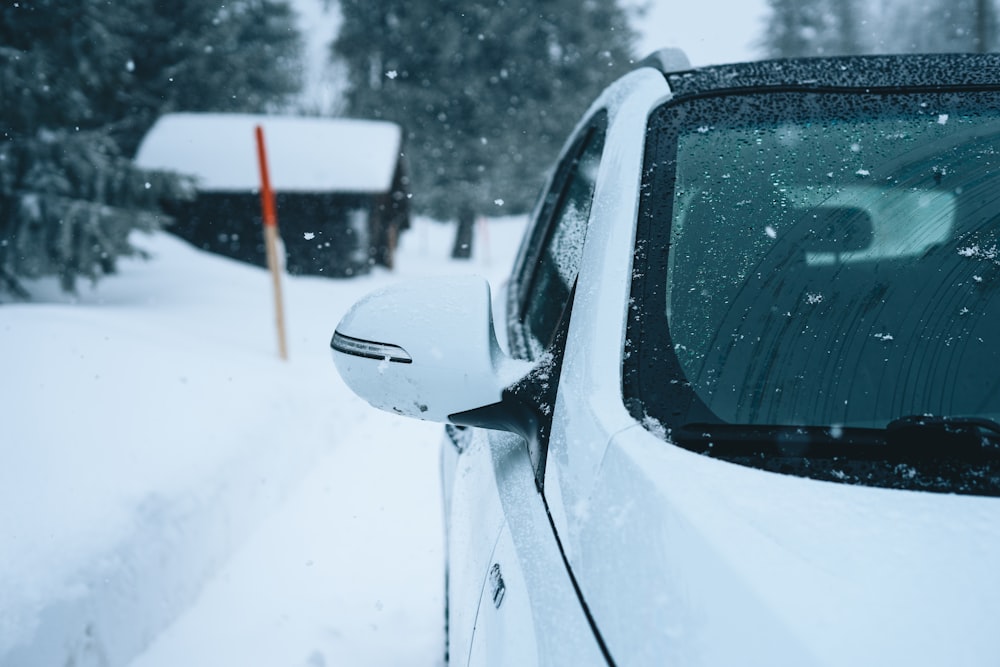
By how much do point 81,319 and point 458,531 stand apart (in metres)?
4.27

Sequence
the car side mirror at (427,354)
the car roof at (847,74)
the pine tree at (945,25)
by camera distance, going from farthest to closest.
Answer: the pine tree at (945,25) → the car roof at (847,74) → the car side mirror at (427,354)

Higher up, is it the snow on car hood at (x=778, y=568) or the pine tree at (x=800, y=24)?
the pine tree at (x=800, y=24)

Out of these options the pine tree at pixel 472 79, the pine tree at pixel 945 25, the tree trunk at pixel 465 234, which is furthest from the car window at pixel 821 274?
the tree trunk at pixel 465 234

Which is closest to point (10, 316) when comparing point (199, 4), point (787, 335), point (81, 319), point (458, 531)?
point (81, 319)

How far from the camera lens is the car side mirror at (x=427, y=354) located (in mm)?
1178

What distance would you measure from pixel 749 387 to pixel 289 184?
20321 mm

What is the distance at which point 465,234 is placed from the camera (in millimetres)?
26609

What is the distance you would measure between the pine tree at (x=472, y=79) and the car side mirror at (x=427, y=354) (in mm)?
22808

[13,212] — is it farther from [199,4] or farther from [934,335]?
[199,4]

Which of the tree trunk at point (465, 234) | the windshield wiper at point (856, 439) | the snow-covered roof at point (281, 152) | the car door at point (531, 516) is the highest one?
the windshield wiper at point (856, 439)

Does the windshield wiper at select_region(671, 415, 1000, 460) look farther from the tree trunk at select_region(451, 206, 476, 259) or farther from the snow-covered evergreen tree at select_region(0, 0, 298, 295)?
the tree trunk at select_region(451, 206, 476, 259)

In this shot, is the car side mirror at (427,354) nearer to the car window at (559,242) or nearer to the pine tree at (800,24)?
the car window at (559,242)

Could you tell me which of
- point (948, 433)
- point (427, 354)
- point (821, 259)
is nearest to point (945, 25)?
point (821, 259)

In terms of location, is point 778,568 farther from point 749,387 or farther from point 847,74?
point 847,74
